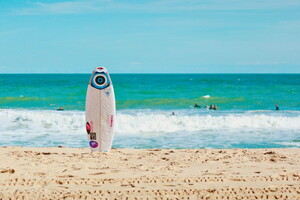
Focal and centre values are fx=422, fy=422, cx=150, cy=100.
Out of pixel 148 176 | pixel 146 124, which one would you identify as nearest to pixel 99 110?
pixel 148 176

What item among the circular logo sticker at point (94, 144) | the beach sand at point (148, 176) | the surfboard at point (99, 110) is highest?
the surfboard at point (99, 110)

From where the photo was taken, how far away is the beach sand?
5281mm

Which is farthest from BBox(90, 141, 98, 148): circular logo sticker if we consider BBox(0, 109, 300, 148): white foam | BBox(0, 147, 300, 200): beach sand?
BBox(0, 109, 300, 148): white foam

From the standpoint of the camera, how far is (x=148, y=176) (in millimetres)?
6047

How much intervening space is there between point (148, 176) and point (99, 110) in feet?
9.42

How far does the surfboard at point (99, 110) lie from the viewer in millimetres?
8570

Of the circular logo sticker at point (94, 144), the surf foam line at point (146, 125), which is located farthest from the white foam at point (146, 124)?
the circular logo sticker at point (94, 144)

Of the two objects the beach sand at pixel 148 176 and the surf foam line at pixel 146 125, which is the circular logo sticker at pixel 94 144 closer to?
the beach sand at pixel 148 176

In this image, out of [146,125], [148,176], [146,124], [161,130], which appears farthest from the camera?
[146,124]

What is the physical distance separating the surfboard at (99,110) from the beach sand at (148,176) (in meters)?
0.65

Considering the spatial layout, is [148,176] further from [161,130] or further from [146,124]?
[146,124]

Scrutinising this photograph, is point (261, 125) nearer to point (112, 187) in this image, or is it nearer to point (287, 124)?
point (287, 124)

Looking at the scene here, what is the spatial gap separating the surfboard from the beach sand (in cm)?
65

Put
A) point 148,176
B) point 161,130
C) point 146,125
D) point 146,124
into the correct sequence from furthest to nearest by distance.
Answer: point 146,124, point 146,125, point 161,130, point 148,176
